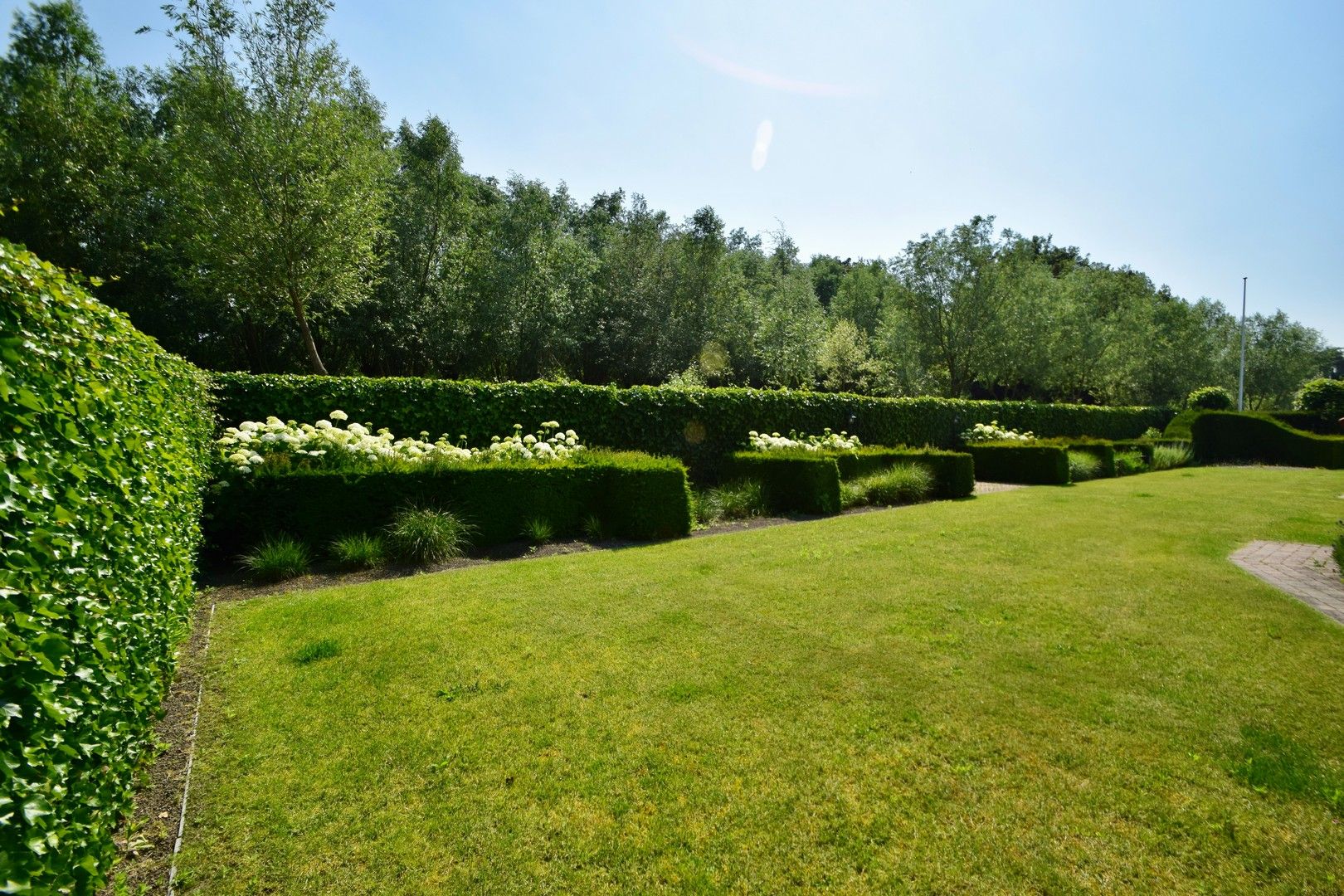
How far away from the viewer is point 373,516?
22.6ft

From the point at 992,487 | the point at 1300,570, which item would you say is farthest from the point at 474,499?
the point at 992,487

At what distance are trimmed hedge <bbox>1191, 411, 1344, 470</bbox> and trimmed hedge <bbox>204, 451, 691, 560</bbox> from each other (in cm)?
2508

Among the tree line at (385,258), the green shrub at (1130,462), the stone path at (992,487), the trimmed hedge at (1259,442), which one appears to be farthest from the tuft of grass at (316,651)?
the trimmed hedge at (1259,442)

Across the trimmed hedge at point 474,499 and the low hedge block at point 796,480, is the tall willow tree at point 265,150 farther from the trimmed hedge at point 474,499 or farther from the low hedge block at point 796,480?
the low hedge block at point 796,480

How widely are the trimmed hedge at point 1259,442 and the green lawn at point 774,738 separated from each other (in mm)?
22617

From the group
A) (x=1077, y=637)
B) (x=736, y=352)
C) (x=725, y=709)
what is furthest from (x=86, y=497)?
(x=736, y=352)

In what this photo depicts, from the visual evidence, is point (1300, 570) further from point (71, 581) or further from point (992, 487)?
point (71, 581)

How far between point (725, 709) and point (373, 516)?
5.20 metres

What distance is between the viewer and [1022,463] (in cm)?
1530

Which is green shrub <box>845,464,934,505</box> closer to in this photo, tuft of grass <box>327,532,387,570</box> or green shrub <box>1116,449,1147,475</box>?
tuft of grass <box>327,532,387,570</box>

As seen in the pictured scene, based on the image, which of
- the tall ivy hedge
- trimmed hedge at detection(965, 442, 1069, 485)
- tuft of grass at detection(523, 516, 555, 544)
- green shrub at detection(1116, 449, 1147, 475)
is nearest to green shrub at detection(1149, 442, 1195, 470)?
green shrub at detection(1116, 449, 1147, 475)

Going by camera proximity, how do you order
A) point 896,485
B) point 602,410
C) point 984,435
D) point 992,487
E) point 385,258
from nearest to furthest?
point 896,485 < point 602,410 < point 992,487 < point 984,435 < point 385,258

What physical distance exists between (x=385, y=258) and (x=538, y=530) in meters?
17.9

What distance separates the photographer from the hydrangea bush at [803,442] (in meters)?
12.6
